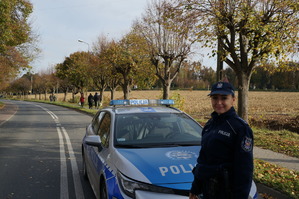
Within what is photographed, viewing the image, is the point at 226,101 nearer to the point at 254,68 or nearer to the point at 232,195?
the point at 232,195

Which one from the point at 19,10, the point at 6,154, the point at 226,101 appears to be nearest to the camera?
the point at 226,101

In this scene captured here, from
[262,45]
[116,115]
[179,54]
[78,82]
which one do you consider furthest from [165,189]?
[78,82]

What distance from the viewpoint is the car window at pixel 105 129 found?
4.06m

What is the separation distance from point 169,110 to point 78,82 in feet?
144

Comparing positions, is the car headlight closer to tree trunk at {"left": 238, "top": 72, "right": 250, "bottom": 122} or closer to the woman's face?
the woman's face

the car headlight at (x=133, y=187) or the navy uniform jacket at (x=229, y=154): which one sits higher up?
the navy uniform jacket at (x=229, y=154)

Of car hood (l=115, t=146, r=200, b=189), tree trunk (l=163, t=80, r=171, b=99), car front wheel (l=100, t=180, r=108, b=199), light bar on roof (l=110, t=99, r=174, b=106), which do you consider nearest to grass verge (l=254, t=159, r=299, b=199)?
car hood (l=115, t=146, r=200, b=189)

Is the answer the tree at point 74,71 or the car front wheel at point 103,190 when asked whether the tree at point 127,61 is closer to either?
the car front wheel at point 103,190

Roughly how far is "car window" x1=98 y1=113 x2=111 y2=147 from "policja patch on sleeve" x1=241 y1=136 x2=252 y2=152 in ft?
7.52

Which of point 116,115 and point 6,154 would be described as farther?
point 6,154

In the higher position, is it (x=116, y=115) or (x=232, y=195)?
(x=116, y=115)

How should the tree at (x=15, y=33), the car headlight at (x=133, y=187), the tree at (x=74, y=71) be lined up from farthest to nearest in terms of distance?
the tree at (x=74, y=71) → the tree at (x=15, y=33) → the car headlight at (x=133, y=187)

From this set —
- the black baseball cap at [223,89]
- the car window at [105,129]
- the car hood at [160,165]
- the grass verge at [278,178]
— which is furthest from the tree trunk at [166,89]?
the black baseball cap at [223,89]

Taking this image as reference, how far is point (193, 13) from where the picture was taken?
393 inches
